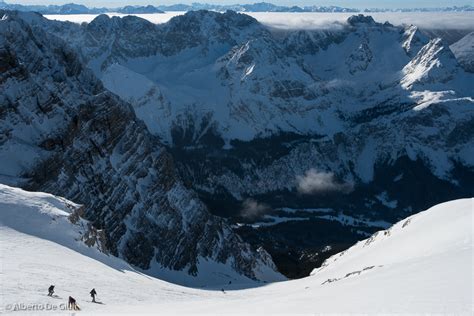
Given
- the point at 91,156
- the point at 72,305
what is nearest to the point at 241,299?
the point at 72,305

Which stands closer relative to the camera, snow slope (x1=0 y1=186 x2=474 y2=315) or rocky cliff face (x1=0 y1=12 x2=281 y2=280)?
A: snow slope (x1=0 y1=186 x2=474 y2=315)

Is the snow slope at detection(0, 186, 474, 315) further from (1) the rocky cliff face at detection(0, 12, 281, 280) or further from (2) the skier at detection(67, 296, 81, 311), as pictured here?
(1) the rocky cliff face at detection(0, 12, 281, 280)

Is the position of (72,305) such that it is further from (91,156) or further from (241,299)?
(91,156)

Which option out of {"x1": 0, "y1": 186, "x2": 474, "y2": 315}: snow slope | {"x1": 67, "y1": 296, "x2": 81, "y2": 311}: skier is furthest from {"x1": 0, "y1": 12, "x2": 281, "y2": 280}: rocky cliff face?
{"x1": 67, "y1": 296, "x2": 81, "y2": 311}: skier

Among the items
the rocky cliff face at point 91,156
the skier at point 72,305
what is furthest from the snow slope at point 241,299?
the rocky cliff face at point 91,156

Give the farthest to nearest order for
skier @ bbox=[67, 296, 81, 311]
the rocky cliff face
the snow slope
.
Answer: the rocky cliff face
skier @ bbox=[67, 296, 81, 311]
the snow slope

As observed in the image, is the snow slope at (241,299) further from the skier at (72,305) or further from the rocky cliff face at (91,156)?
the rocky cliff face at (91,156)

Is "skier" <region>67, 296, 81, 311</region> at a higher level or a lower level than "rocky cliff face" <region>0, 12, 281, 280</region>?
higher
